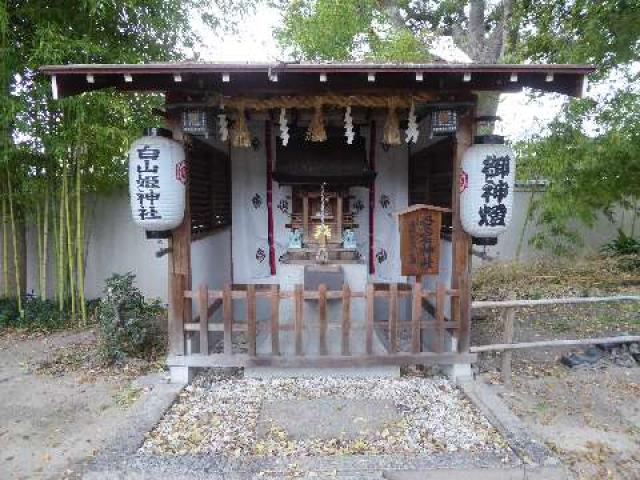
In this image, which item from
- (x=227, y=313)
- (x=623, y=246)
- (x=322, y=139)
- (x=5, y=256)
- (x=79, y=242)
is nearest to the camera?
(x=227, y=313)

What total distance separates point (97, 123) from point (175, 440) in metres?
4.60

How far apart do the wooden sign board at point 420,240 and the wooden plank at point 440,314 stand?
321 mm

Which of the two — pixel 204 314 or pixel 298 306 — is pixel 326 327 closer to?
pixel 298 306

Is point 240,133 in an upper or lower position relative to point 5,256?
upper

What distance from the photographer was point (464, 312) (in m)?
4.85

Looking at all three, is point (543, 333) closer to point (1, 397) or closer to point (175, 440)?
point (175, 440)

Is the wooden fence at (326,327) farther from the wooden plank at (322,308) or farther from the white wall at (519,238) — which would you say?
the white wall at (519,238)

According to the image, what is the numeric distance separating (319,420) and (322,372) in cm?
107

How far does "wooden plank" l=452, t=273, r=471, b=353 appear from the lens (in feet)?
15.7

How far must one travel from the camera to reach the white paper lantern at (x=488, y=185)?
4.63 metres

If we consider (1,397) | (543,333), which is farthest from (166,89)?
(543,333)

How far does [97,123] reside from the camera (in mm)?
6277

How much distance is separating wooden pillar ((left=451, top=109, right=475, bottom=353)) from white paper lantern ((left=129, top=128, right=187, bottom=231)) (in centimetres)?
300

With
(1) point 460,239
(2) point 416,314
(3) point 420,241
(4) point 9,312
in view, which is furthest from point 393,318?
(4) point 9,312
